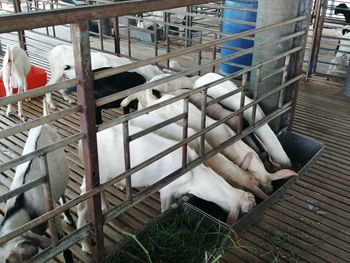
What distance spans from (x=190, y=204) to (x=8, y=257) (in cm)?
130

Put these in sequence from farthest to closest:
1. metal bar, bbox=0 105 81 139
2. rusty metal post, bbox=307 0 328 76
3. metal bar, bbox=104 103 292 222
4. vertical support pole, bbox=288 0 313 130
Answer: rusty metal post, bbox=307 0 328 76
vertical support pole, bbox=288 0 313 130
metal bar, bbox=104 103 292 222
metal bar, bbox=0 105 81 139

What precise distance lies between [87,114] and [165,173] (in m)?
1.08

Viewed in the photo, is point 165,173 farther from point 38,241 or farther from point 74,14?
point 74,14

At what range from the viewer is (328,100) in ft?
18.3

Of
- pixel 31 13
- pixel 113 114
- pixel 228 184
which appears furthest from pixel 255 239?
pixel 113 114

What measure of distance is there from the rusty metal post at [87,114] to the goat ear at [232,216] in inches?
38.0

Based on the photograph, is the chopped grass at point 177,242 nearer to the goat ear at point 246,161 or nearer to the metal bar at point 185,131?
the metal bar at point 185,131

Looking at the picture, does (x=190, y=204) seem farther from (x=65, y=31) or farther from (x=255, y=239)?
(x=65, y=31)

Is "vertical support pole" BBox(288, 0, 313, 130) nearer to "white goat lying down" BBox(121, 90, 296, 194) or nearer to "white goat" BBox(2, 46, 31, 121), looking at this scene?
"white goat lying down" BBox(121, 90, 296, 194)

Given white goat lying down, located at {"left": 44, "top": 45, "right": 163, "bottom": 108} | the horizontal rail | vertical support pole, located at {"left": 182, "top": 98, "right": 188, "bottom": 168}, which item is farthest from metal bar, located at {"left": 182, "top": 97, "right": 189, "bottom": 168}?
white goat lying down, located at {"left": 44, "top": 45, "right": 163, "bottom": 108}

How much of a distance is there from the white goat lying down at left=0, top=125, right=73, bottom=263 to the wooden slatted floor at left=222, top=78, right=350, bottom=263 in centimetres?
123

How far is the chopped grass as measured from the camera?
8.43ft

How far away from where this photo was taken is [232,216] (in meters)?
2.84

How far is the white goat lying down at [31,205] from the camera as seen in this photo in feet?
6.65
